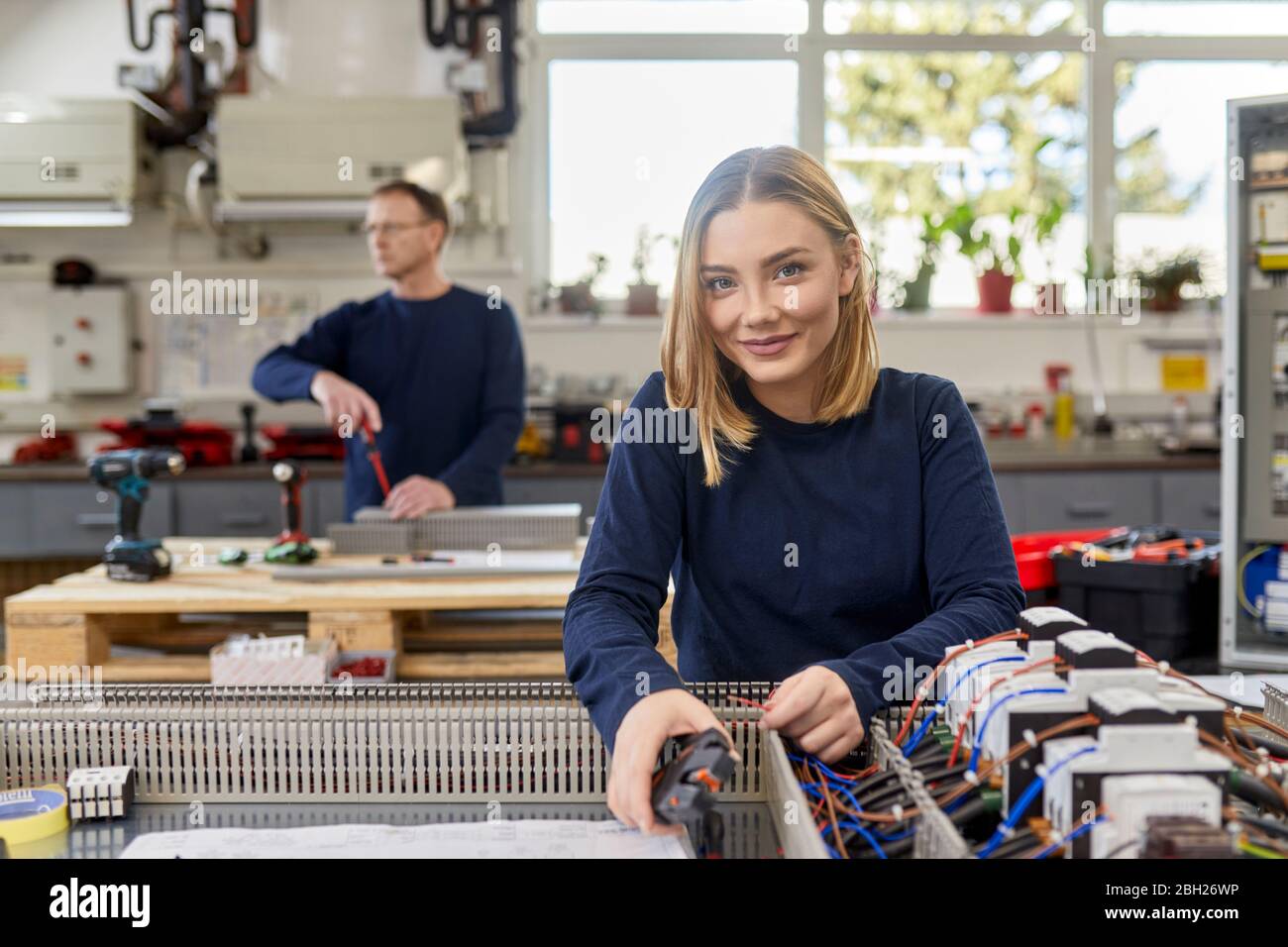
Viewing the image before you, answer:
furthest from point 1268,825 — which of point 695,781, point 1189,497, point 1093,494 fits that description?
point 1189,497

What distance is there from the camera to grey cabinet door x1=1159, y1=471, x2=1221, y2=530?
4215 millimetres

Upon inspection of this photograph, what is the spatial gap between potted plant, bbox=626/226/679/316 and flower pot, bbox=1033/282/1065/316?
5.38ft

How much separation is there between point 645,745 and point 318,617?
144 cm

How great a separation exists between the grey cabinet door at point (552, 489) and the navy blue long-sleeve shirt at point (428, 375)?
1135mm

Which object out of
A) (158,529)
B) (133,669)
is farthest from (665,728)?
(158,529)

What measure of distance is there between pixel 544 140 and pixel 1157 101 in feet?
8.58

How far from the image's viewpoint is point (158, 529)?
13.7ft

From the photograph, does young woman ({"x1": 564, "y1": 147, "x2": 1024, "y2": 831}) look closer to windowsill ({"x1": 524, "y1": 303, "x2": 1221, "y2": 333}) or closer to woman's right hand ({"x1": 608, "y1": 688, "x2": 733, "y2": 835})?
woman's right hand ({"x1": 608, "y1": 688, "x2": 733, "y2": 835})

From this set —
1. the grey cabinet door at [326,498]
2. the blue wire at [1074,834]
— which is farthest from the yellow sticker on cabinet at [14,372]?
the blue wire at [1074,834]

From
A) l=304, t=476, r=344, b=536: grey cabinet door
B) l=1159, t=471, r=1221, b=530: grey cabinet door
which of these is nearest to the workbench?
l=304, t=476, r=344, b=536: grey cabinet door

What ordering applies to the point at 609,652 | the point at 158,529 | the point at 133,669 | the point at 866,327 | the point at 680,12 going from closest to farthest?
the point at 609,652 < the point at 866,327 < the point at 133,669 < the point at 158,529 < the point at 680,12

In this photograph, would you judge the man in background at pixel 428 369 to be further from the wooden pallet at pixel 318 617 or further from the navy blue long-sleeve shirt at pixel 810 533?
the navy blue long-sleeve shirt at pixel 810 533

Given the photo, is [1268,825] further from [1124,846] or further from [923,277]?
[923,277]
